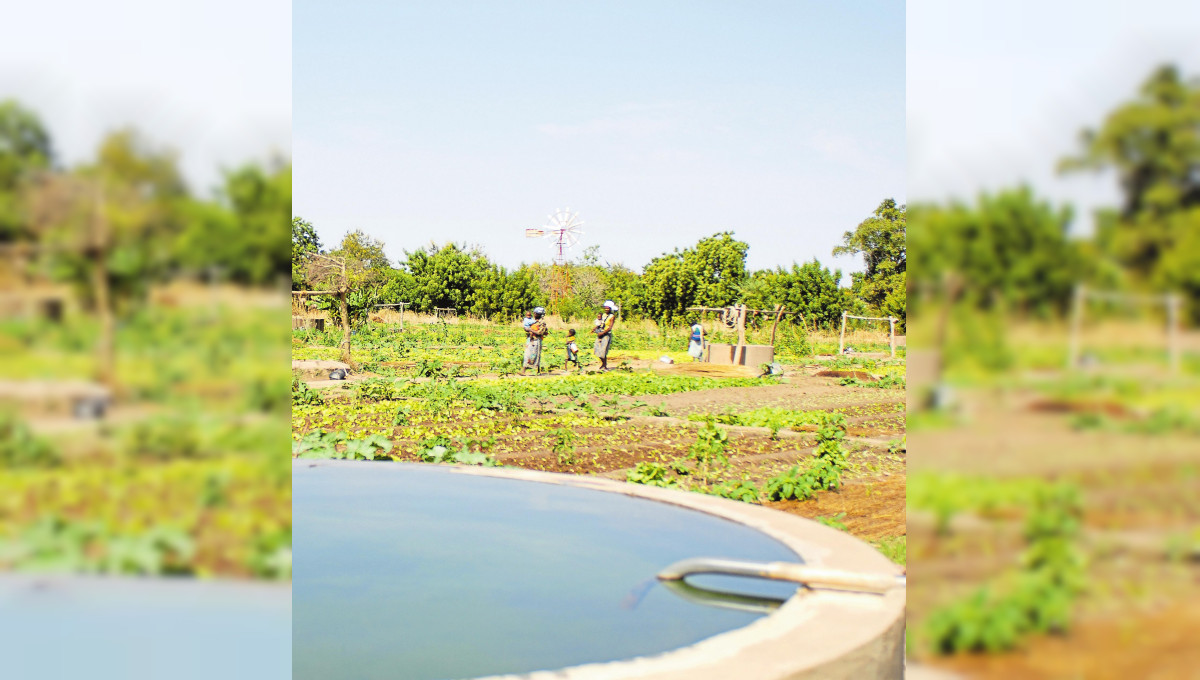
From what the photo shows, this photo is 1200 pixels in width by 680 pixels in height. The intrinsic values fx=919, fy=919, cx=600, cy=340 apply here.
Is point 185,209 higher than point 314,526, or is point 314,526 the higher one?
point 185,209

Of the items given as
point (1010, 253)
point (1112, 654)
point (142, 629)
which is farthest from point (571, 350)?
point (1010, 253)

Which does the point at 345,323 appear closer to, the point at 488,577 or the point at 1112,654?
the point at 488,577

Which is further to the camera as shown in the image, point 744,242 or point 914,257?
point 744,242

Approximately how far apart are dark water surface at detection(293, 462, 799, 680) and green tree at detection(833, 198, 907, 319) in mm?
29020

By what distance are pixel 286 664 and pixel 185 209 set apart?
0.79 m

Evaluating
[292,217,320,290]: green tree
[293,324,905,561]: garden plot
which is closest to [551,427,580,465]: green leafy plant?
[293,324,905,561]: garden plot

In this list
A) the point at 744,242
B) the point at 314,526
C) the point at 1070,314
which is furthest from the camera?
the point at 744,242

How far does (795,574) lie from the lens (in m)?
2.64

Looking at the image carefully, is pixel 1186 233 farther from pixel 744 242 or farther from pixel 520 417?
pixel 744 242

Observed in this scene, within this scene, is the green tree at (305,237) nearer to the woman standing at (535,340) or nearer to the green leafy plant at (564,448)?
the woman standing at (535,340)

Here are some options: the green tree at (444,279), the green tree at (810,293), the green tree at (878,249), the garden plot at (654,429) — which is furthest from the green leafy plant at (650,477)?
the green tree at (444,279)

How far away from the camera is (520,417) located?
10.5m

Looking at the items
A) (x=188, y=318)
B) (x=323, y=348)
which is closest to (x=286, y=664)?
(x=188, y=318)

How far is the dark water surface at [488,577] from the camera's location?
7.59ft
